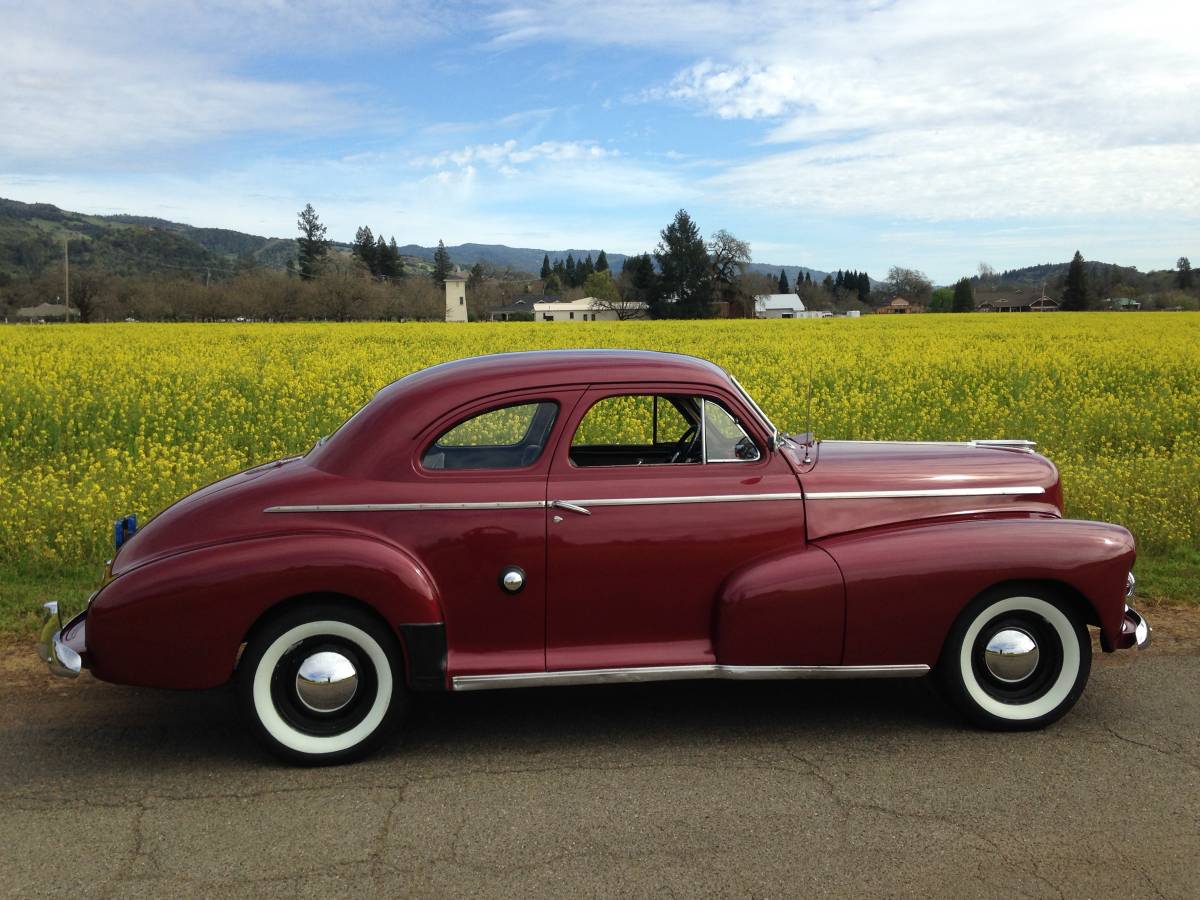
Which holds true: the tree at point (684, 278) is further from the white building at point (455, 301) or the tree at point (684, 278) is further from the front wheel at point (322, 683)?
the front wheel at point (322, 683)

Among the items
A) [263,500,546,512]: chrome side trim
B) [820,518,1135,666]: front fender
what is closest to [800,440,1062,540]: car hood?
[820,518,1135,666]: front fender

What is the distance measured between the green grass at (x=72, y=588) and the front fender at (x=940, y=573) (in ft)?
7.78

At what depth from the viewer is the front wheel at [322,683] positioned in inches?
161

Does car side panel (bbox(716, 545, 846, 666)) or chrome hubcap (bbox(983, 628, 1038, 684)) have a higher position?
car side panel (bbox(716, 545, 846, 666))

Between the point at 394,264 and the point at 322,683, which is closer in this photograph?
the point at 322,683

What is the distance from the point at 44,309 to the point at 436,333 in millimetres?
43458

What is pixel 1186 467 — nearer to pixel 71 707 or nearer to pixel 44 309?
pixel 71 707

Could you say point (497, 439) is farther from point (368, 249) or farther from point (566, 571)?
point (368, 249)

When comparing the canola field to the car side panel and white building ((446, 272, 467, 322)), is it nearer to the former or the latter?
the car side panel

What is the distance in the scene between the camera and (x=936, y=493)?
15.4ft

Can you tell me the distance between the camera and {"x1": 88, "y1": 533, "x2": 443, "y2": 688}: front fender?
4.05m

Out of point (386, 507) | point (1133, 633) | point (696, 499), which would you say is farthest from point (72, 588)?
point (1133, 633)

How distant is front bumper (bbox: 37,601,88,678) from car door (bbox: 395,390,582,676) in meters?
1.42

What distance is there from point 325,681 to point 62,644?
1.17 m
